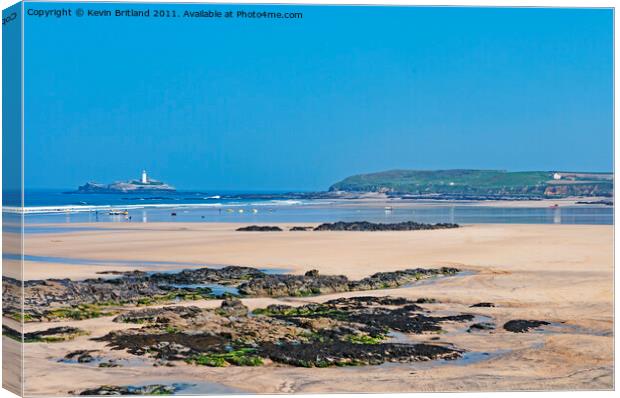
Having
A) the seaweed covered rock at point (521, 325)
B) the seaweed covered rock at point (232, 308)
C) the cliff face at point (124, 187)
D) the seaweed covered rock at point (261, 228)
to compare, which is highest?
the cliff face at point (124, 187)

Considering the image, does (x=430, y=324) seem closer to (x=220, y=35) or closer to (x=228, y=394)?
(x=228, y=394)

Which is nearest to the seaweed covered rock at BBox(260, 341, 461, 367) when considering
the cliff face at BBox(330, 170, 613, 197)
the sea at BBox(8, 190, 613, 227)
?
the sea at BBox(8, 190, 613, 227)

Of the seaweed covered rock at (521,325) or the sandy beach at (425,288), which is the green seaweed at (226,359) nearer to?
the sandy beach at (425,288)

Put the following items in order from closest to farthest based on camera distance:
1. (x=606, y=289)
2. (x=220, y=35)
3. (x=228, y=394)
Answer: (x=228, y=394)
(x=220, y=35)
(x=606, y=289)

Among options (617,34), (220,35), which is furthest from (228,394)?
(617,34)

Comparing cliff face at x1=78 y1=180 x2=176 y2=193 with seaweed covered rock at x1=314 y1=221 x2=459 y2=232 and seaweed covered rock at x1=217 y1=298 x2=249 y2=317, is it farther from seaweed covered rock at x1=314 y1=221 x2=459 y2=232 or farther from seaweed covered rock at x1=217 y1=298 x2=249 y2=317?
seaweed covered rock at x1=314 y1=221 x2=459 y2=232

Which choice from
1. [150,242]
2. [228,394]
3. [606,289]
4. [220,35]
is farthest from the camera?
[150,242]

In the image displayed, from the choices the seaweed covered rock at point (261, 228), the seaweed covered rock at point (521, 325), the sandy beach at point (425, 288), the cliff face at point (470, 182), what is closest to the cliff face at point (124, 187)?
the sandy beach at point (425, 288)
